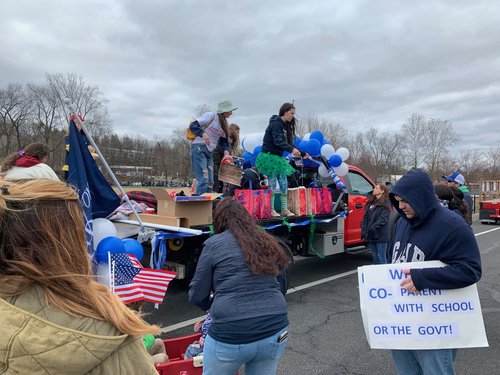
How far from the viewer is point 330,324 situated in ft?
16.8

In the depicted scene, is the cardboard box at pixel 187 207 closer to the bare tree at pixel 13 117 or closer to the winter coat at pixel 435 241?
the winter coat at pixel 435 241

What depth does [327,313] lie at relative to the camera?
5.54m

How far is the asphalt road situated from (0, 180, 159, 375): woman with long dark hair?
311 centimetres

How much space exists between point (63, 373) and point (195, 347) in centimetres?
234

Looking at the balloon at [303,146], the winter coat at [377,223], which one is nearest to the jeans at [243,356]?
the winter coat at [377,223]

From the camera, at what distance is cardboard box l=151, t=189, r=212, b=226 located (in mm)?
4828

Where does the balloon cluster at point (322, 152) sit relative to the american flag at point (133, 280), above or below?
above

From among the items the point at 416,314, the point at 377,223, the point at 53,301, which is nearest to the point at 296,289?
the point at 377,223

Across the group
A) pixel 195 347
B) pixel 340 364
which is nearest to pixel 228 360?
pixel 195 347

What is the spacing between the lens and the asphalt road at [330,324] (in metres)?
3.97

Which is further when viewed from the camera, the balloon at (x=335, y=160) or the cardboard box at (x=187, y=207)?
the balloon at (x=335, y=160)

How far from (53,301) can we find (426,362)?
7.49ft

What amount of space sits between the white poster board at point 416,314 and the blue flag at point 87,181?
2556 millimetres

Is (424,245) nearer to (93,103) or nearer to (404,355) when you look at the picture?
(404,355)
